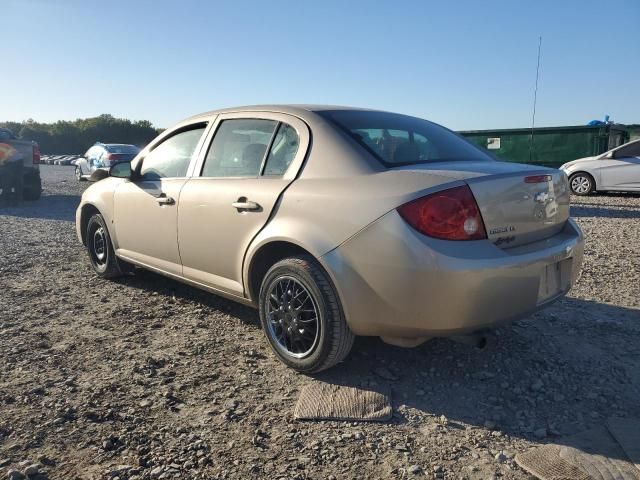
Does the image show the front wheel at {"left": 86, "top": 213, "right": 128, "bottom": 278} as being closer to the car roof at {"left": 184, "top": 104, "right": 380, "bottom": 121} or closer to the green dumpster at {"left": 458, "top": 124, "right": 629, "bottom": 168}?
the car roof at {"left": 184, "top": 104, "right": 380, "bottom": 121}

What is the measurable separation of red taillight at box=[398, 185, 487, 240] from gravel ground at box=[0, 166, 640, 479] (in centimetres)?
96

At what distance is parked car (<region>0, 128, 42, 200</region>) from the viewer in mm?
11859

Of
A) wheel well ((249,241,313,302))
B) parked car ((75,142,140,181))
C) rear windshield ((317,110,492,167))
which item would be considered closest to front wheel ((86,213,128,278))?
wheel well ((249,241,313,302))

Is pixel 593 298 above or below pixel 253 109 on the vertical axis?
below

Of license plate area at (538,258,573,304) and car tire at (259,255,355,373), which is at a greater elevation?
license plate area at (538,258,573,304)

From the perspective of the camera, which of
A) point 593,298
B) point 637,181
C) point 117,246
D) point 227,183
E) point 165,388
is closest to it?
point 165,388

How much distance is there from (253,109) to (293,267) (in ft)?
4.47

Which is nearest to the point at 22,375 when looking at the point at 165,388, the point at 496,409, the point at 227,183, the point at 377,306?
the point at 165,388

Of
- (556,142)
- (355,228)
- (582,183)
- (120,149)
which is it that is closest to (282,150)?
(355,228)

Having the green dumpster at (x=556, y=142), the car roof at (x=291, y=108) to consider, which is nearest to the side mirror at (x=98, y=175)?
the car roof at (x=291, y=108)

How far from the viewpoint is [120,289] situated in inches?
A: 196

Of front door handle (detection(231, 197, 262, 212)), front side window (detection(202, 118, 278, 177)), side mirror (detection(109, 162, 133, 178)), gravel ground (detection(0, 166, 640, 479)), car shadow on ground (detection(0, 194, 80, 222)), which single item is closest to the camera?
gravel ground (detection(0, 166, 640, 479))

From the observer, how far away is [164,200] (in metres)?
4.07

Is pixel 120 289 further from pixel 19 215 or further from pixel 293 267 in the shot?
pixel 19 215
